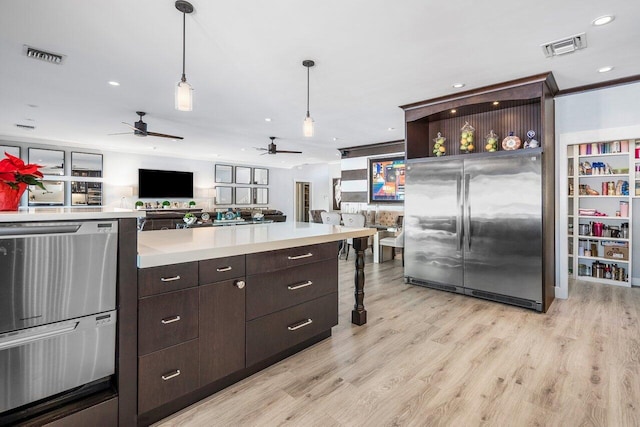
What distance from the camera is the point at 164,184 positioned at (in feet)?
31.0

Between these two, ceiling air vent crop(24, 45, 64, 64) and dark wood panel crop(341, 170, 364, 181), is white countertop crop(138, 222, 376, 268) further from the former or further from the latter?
dark wood panel crop(341, 170, 364, 181)

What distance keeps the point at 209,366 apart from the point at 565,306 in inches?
151

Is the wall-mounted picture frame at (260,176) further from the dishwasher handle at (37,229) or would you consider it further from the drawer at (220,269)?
the dishwasher handle at (37,229)

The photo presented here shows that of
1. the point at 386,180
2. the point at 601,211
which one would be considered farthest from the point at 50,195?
the point at 601,211

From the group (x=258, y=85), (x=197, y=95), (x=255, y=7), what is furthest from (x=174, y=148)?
(x=255, y=7)

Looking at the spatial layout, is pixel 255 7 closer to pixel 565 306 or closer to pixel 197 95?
pixel 197 95

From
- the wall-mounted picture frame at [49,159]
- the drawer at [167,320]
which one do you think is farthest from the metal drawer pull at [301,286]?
the wall-mounted picture frame at [49,159]

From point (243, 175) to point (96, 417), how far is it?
10.3 meters

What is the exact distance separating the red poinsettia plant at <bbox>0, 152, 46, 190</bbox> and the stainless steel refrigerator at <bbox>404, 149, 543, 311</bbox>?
12.6 feet

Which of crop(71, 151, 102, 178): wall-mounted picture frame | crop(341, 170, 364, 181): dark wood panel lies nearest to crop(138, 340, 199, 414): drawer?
crop(341, 170, 364, 181): dark wood panel

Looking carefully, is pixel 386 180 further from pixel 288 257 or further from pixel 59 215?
pixel 59 215

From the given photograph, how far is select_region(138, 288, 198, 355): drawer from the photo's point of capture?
1578 millimetres

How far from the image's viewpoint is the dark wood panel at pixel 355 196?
7.95 metres

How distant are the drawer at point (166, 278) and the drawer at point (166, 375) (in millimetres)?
330
